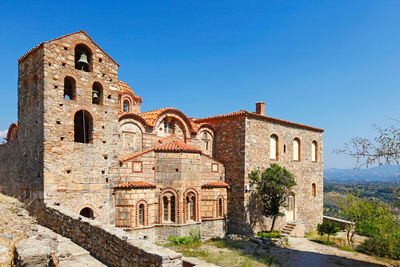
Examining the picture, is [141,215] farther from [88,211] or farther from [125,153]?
[125,153]

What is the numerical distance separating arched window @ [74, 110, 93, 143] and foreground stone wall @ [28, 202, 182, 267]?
13.2 feet

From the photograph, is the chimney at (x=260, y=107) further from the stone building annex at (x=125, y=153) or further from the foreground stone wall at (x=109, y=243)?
the foreground stone wall at (x=109, y=243)

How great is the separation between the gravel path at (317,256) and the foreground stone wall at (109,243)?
8.85m

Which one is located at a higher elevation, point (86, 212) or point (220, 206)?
point (86, 212)

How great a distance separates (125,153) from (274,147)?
10813mm

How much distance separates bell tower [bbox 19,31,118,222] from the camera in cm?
1127

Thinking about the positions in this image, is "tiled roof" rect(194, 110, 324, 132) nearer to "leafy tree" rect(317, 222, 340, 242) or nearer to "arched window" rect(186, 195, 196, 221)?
"arched window" rect(186, 195, 196, 221)

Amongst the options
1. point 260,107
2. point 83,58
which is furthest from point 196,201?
point 83,58

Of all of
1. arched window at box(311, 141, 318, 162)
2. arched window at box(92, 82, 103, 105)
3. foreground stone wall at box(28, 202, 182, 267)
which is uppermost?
arched window at box(92, 82, 103, 105)

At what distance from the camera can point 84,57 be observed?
1245 cm

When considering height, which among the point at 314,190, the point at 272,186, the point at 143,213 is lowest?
the point at 314,190

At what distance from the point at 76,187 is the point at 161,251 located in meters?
7.33

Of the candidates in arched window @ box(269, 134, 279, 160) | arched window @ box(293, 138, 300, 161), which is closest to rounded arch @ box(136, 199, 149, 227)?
arched window @ box(269, 134, 279, 160)

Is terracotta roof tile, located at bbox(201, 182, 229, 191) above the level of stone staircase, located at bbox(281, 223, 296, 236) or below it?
above
